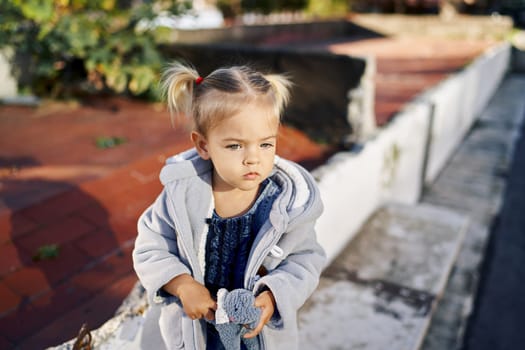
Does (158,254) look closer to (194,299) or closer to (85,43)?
(194,299)

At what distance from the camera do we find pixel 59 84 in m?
6.02

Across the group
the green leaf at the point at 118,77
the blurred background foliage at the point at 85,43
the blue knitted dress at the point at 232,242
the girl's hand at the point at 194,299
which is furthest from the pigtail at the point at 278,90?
the green leaf at the point at 118,77

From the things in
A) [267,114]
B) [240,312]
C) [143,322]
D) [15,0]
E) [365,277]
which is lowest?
[365,277]

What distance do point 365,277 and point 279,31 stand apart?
52.2 feet

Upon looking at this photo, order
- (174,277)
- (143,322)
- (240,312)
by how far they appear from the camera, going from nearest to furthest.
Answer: (240,312) < (174,277) < (143,322)

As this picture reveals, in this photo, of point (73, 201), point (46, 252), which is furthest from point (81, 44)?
point (46, 252)

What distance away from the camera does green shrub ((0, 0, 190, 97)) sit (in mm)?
5052

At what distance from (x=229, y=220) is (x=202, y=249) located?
13 cm

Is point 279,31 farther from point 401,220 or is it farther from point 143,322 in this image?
point 143,322

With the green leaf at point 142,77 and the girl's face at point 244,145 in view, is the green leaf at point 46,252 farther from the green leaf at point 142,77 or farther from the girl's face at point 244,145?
the green leaf at point 142,77

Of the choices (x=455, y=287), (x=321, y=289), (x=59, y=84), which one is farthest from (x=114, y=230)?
(x=59, y=84)

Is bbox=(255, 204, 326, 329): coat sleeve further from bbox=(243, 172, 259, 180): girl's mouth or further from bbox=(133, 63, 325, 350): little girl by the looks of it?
bbox=(243, 172, 259, 180): girl's mouth

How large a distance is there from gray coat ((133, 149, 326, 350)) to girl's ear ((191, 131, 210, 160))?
0.20 feet

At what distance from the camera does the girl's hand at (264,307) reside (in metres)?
1.32
